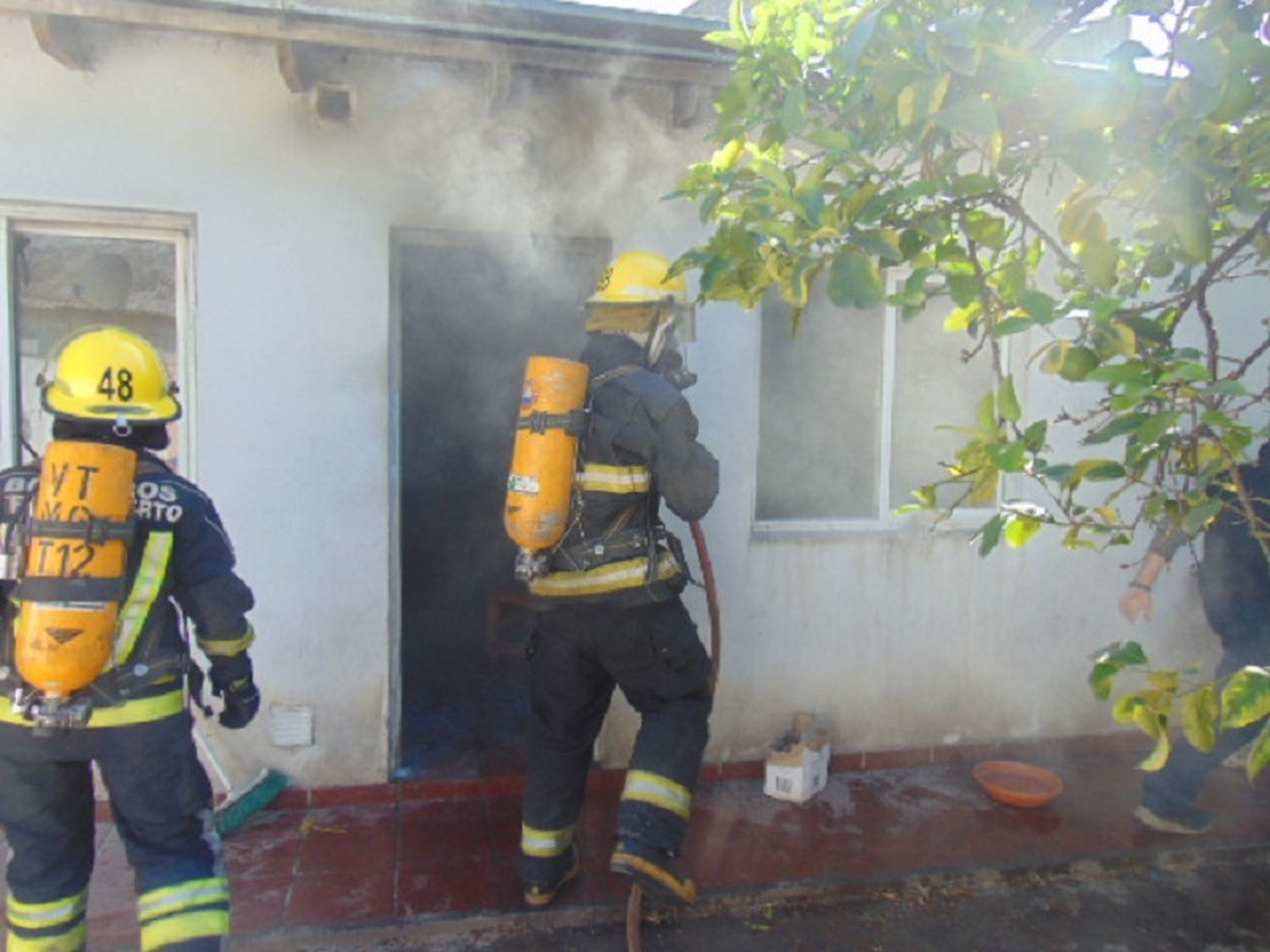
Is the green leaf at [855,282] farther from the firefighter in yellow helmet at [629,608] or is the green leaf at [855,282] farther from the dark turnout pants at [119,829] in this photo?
the dark turnout pants at [119,829]

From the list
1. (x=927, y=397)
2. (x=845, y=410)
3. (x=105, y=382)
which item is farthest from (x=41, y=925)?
(x=927, y=397)

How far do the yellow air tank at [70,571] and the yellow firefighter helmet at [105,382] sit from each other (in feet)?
0.47

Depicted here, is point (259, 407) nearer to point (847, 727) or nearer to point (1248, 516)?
point (847, 727)

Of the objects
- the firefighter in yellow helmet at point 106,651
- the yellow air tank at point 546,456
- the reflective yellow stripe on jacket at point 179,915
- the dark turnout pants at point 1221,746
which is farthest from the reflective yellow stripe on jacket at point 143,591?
the dark turnout pants at point 1221,746

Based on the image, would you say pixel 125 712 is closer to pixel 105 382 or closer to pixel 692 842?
pixel 105 382

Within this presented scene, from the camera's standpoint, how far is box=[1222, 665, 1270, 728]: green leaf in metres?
1.63

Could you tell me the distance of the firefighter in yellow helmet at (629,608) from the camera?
3.48m

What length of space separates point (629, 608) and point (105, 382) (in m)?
1.83

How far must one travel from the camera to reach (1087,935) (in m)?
3.75

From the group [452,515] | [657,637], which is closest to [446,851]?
[657,637]

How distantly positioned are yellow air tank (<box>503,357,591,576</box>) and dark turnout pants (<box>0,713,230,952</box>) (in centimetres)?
126

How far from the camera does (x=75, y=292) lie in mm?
4156

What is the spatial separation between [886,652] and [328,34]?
12.7 ft

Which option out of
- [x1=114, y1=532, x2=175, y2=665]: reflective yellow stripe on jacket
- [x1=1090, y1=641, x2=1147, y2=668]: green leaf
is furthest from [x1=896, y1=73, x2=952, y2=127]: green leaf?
[x1=114, y1=532, x2=175, y2=665]: reflective yellow stripe on jacket
